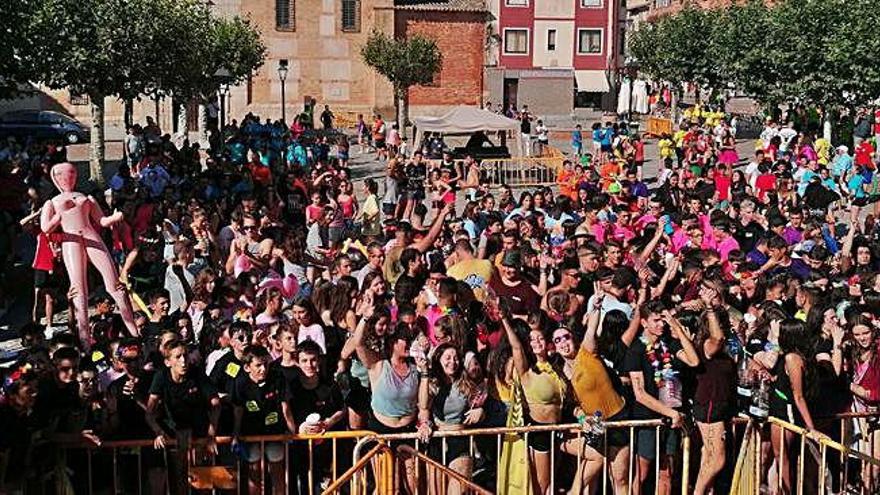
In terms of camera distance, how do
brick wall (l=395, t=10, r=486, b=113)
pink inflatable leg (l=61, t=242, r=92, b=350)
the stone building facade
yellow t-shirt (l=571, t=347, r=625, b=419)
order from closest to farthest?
yellow t-shirt (l=571, t=347, r=625, b=419)
pink inflatable leg (l=61, t=242, r=92, b=350)
the stone building facade
brick wall (l=395, t=10, r=486, b=113)

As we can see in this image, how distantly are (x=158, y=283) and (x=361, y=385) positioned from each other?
4.84m

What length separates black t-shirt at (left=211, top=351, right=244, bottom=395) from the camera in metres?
7.73

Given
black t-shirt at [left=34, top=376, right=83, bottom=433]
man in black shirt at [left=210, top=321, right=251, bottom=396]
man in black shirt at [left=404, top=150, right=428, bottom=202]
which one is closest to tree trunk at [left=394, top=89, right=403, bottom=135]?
man in black shirt at [left=404, top=150, right=428, bottom=202]

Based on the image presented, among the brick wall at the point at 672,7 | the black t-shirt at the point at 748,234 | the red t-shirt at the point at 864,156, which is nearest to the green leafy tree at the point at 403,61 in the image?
the brick wall at the point at 672,7

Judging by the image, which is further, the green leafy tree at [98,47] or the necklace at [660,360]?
the green leafy tree at [98,47]

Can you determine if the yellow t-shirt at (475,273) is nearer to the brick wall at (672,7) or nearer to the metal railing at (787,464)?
the metal railing at (787,464)

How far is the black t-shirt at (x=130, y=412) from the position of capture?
7500mm

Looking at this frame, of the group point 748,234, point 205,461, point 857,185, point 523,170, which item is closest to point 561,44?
point 523,170

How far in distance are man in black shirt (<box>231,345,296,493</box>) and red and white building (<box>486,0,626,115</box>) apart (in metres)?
57.5

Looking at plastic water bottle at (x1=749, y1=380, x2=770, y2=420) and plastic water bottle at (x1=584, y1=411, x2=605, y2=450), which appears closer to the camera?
plastic water bottle at (x1=584, y1=411, x2=605, y2=450)

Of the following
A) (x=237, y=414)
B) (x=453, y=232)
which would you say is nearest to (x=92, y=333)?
(x=237, y=414)

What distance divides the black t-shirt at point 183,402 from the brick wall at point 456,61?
4978 cm

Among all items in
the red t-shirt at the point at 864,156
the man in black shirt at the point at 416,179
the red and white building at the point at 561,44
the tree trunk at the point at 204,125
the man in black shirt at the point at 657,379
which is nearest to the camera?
the man in black shirt at the point at 657,379

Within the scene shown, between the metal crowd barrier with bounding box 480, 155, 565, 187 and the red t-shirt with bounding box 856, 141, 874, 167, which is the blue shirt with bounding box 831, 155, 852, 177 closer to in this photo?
the red t-shirt with bounding box 856, 141, 874, 167
